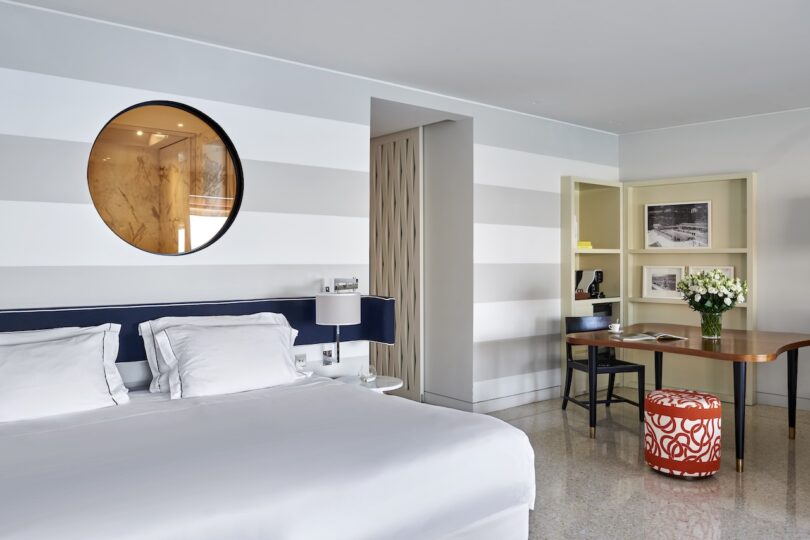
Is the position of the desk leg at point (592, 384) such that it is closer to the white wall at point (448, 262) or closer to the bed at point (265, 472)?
the white wall at point (448, 262)

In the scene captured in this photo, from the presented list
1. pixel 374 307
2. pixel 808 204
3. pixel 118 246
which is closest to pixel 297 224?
pixel 374 307

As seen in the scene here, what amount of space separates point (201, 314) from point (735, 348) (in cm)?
334

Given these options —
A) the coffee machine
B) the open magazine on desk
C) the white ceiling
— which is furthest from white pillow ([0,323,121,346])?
the coffee machine

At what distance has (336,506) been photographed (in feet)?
7.41

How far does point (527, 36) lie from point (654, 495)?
8.95ft

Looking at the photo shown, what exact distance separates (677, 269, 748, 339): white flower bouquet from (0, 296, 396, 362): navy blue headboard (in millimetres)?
2177

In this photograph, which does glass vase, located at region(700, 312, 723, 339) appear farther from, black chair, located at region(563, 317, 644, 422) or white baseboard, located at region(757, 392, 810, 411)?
white baseboard, located at region(757, 392, 810, 411)

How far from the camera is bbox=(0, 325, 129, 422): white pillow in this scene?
2887mm

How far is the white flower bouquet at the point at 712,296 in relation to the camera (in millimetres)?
4637

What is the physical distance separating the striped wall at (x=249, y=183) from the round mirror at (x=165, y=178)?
71 millimetres

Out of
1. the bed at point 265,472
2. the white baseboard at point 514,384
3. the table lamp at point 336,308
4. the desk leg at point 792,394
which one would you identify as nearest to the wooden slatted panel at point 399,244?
the white baseboard at point 514,384

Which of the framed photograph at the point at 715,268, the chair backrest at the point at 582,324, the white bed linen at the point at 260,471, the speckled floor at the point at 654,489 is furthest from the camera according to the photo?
the framed photograph at the point at 715,268

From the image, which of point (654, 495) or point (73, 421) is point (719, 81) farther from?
point (73, 421)

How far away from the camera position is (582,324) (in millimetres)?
5562
